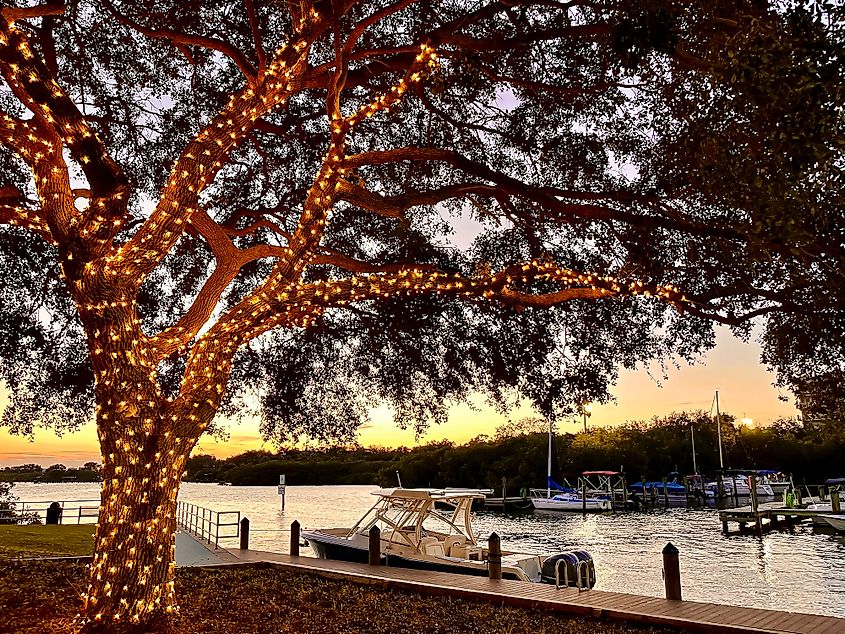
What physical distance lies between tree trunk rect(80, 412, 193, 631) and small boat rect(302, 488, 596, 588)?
7592 millimetres

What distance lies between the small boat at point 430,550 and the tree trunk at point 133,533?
7592 millimetres

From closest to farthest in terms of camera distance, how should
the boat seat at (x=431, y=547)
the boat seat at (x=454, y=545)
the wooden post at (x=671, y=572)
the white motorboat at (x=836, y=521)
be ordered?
the wooden post at (x=671, y=572) → the boat seat at (x=431, y=547) → the boat seat at (x=454, y=545) → the white motorboat at (x=836, y=521)

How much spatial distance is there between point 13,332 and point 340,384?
5275 millimetres

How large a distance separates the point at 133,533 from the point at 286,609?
2298 millimetres

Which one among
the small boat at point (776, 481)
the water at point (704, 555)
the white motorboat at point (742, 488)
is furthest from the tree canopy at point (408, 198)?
the small boat at point (776, 481)

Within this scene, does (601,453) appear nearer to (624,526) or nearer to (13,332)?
(624,526)

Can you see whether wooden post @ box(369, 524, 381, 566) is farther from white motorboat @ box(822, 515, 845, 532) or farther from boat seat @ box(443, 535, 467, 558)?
white motorboat @ box(822, 515, 845, 532)

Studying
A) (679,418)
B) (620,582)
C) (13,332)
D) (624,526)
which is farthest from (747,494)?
(13,332)

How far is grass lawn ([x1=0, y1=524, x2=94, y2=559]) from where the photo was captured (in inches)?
495

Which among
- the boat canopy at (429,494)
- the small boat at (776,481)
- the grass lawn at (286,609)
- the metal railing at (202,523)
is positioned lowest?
the small boat at (776,481)

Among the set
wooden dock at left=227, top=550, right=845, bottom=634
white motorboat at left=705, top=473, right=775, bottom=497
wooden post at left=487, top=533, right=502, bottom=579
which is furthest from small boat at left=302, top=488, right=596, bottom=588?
white motorboat at left=705, top=473, right=775, bottom=497

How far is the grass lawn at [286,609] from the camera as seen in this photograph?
6.41 meters

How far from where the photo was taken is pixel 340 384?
40.0 feet

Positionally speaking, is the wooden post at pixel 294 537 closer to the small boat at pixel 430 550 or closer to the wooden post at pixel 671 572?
the small boat at pixel 430 550
